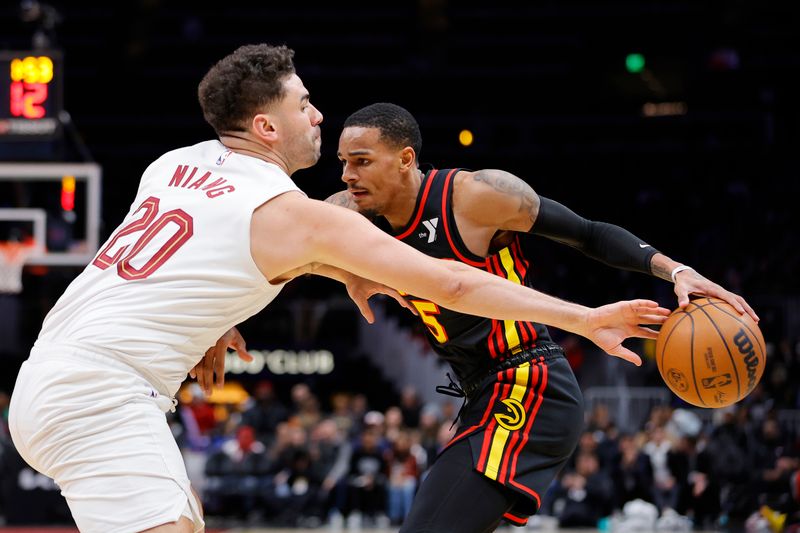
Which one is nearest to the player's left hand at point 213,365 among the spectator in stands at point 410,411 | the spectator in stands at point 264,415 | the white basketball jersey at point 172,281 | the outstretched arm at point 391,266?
the white basketball jersey at point 172,281

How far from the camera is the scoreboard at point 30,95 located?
10.4 meters

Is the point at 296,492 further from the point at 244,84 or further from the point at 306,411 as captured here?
the point at 244,84

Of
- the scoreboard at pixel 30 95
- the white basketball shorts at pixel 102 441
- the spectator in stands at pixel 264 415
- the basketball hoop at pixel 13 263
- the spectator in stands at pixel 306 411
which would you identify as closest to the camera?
the white basketball shorts at pixel 102 441

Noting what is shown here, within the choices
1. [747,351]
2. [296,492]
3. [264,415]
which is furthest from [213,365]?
[264,415]

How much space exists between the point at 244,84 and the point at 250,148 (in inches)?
7.3

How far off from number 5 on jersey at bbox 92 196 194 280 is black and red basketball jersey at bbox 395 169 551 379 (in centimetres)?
136

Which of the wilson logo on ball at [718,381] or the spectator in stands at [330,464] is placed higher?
the wilson logo on ball at [718,381]

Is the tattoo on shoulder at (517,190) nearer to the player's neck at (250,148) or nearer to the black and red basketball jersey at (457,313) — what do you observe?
the black and red basketball jersey at (457,313)

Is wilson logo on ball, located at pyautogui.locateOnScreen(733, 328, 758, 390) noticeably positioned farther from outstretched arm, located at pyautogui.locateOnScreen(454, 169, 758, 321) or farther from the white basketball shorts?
the white basketball shorts

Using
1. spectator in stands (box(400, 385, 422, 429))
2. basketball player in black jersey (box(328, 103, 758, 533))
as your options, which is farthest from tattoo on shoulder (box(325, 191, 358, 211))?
spectator in stands (box(400, 385, 422, 429))

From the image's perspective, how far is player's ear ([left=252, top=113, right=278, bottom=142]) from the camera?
3.15m

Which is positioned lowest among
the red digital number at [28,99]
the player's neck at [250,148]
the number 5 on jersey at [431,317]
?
the number 5 on jersey at [431,317]

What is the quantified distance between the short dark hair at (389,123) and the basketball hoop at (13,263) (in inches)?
345

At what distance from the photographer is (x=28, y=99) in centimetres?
1045
